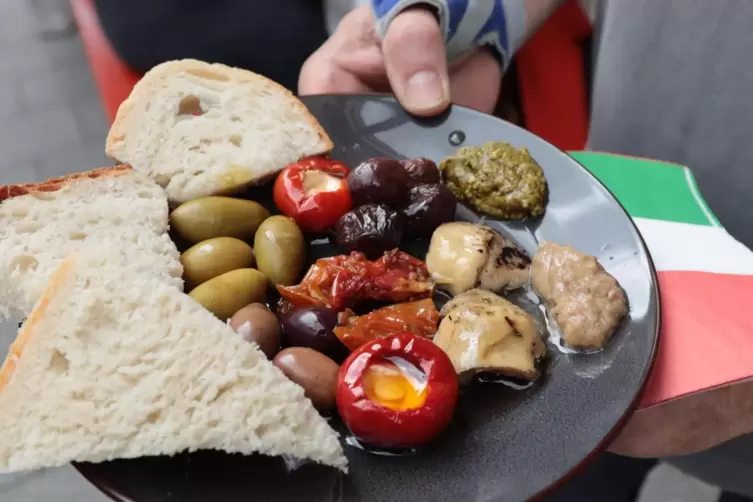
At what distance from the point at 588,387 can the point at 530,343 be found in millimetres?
102

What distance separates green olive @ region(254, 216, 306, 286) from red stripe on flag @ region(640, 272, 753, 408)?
60 centimetres

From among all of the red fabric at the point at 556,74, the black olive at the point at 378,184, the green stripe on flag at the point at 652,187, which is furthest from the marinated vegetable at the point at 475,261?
the red fabric at the point at 556,74

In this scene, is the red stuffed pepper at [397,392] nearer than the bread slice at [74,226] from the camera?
Yes

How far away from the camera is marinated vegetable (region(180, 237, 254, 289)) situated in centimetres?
117

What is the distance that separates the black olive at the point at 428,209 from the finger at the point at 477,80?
22.4 inches

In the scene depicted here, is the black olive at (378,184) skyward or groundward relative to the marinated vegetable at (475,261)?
skyward

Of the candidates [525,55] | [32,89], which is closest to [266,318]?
[525,55]

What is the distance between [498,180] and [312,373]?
1.83 feet

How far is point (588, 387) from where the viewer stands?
38.1 inches

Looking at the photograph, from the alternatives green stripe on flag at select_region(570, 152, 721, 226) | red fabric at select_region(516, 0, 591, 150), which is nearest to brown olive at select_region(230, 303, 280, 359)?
green stripe on flag at select_region(570, 152, 721, 226)

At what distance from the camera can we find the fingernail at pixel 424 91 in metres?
1.48

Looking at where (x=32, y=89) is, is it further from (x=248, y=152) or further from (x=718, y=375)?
(x=718, y=375)

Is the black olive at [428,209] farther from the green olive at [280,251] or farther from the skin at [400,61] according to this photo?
the skin at [400,61]

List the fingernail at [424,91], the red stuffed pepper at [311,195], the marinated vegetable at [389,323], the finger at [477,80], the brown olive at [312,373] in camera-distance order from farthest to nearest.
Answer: the finger at [477,80] < the fingernail at [424,91] < the red stuffed pepper at [311,195] < the marinated vegetable at [389,323] < the brown olive at [312,373]
